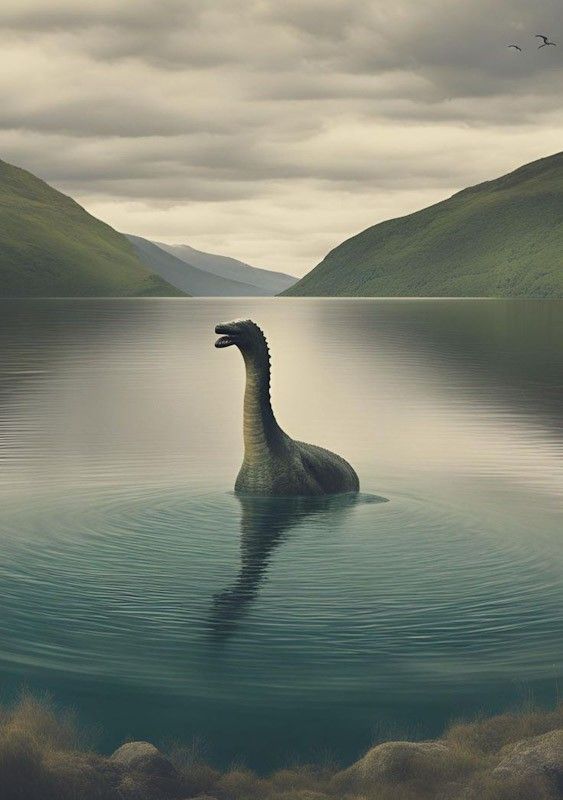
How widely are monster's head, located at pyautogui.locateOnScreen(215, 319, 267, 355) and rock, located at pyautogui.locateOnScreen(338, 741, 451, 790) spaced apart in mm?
13825

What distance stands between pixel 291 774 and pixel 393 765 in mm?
Result: 1071

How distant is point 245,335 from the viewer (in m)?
24.7

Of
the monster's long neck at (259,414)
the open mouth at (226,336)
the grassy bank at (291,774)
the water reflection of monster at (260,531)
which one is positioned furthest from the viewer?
the monster's long neck at (259,414)

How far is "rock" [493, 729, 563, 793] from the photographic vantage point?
10.8 meters

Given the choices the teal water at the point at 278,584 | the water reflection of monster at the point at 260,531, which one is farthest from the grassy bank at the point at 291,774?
the water reflection of monster at the point at 260,531

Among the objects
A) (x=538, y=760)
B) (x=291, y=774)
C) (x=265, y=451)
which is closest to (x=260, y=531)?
(x=265, y=451)

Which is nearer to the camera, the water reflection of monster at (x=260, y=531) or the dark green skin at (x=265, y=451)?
the water reflection of monster at (x=260, y=531)

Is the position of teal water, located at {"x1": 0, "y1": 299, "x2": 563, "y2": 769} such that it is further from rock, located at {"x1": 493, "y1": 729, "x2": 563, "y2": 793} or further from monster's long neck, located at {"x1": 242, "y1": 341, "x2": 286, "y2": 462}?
rock, located at {"x1": 493, "y1": 729, "x2": 563, "y2": 793}

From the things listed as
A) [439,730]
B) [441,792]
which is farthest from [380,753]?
[439,730]

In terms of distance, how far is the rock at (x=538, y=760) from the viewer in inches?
426

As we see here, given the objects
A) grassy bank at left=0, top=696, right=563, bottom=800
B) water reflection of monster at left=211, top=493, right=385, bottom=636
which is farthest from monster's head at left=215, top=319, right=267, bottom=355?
grassy bank at left=0, top=696, right=563, bottom=800

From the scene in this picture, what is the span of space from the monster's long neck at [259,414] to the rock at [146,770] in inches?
533

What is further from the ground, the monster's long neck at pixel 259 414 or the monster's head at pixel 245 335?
the monster's head at pixel 245 335

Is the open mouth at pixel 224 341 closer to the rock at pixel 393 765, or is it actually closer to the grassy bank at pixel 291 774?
the grassy bank at pixel 291 774
